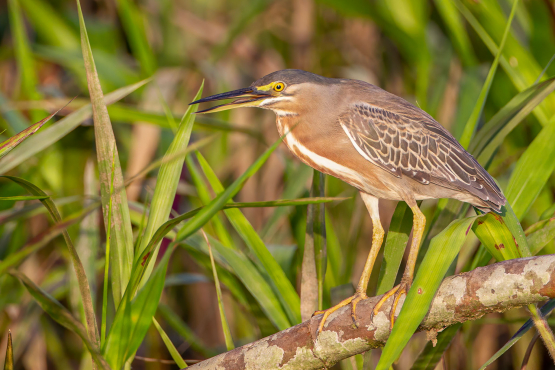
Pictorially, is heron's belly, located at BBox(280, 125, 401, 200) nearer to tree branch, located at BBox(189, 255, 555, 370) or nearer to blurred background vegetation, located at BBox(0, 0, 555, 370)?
blurred background vegetation, located at BBox(0, 0, 555, 370)

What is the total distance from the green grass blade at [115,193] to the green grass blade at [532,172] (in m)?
1.46

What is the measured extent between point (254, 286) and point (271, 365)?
0.41m

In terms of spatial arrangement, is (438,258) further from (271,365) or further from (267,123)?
(267,123)

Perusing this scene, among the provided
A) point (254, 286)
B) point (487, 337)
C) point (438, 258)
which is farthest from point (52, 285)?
point (487, 337)

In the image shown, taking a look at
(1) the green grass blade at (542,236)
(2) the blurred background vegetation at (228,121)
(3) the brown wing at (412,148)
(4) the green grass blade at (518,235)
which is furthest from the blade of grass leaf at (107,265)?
(1) the green grass blade at (542,236)

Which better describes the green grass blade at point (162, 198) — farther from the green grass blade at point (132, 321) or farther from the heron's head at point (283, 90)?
the heron's head at point (283, 90)

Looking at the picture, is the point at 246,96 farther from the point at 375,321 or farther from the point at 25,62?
the point at 25,62

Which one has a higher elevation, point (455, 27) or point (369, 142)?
point (455, 27)

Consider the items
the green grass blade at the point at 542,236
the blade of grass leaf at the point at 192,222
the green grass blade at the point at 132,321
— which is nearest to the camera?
the blade of grass leaf at the point at 192,222

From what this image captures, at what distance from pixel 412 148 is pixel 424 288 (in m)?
1.12

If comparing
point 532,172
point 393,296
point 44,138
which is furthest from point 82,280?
point 532,172

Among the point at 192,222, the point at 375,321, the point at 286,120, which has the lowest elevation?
the point at 375,321

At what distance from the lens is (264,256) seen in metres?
2.13

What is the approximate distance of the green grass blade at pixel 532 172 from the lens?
2.13 m
